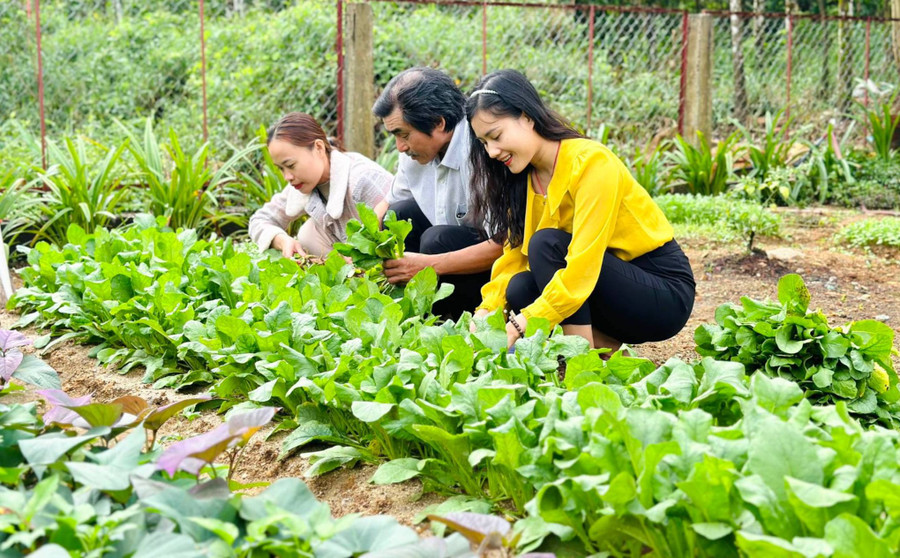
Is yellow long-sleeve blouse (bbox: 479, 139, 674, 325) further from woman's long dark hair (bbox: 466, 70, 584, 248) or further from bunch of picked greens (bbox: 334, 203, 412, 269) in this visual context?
bunch of picked greens (bbox: 334, 203, 412, 269)

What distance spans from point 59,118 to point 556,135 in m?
9.14

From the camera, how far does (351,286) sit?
3.52m

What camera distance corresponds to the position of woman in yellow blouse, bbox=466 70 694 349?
2.90 m

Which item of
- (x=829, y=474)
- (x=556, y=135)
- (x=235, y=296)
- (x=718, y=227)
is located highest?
(x=556, y=135)

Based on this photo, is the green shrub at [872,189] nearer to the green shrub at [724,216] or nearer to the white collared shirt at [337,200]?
the green shrub at [724,216]

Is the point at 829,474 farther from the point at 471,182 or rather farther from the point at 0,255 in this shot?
the point at 0,255

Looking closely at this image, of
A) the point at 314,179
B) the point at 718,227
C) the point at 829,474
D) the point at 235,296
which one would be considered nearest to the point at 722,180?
the point at 718,227

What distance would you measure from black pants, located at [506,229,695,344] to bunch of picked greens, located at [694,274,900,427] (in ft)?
1.14

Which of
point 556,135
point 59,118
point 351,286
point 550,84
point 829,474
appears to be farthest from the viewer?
point 59,118

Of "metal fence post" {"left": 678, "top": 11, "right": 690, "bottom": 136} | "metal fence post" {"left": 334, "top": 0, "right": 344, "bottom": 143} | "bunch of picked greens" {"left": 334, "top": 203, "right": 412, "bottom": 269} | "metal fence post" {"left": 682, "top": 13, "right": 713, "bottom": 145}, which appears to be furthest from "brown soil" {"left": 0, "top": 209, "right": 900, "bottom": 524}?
"metal fence post" {"left": 334, "top": 0, "right": 344, "bottom": 143}

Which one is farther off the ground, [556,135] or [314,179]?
[556,135]

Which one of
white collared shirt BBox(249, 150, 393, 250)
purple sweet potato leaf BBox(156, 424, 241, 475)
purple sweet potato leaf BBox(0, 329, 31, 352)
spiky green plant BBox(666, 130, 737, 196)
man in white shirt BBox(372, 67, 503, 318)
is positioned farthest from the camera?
spiky green plant BBox(666, 130, 737, 196)

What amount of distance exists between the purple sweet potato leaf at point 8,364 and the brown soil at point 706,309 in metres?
0.45

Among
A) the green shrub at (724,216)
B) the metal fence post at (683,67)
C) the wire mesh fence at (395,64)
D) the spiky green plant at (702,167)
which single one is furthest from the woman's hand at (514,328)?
the metal fence post at (683,67)
